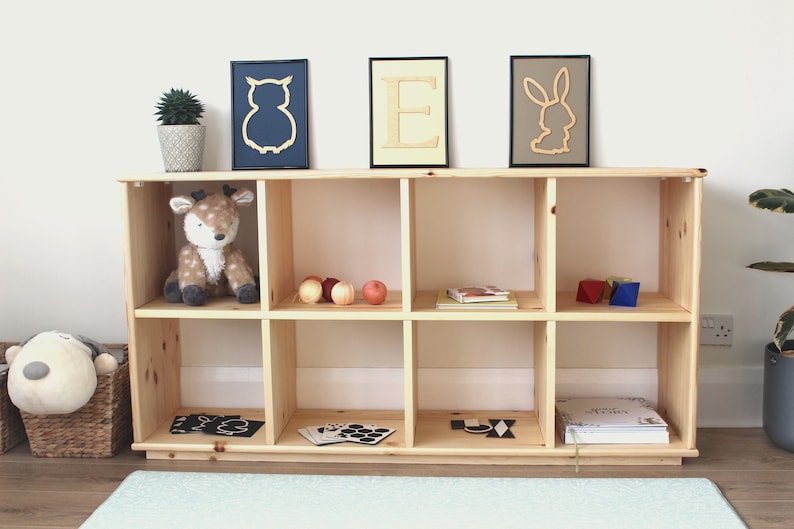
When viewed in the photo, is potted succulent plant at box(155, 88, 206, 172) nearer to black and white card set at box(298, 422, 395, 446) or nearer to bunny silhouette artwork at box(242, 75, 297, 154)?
bunny silhouette artwork at box(242, 75, 297, 154)

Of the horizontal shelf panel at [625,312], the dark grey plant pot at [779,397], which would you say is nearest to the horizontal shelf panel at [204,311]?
the horizontal shelf panel at [625,312]

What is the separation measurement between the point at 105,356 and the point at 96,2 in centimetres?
103

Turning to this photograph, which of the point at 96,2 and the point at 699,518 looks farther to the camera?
the point at 96,2

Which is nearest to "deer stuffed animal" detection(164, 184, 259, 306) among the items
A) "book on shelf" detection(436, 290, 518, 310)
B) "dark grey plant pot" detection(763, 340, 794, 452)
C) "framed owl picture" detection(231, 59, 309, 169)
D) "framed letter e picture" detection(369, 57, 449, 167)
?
"framed owl picture" detection(231, 59, 309, 169)

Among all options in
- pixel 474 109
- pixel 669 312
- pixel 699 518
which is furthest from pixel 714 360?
pixel 474 109

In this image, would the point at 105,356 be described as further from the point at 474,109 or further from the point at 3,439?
the point at 474,109

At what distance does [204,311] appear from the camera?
7.12ft

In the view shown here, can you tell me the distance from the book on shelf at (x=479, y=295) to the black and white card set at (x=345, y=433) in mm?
426

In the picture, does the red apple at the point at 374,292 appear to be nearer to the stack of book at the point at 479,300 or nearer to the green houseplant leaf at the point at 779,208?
the stack of book at the point at 479,300

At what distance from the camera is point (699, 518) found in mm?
1815

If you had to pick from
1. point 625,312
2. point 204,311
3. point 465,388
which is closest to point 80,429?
point 204,311

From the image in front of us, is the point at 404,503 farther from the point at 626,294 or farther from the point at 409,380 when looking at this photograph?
the point at 626,294

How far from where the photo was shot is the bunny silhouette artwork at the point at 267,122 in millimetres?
2338

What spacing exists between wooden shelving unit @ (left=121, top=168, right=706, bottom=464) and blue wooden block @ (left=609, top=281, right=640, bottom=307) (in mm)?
34
